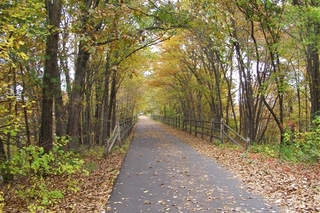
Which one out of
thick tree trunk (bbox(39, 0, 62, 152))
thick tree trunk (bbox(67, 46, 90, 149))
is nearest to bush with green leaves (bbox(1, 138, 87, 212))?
thick tree trunk (bbox(39, 0, 62, 152))

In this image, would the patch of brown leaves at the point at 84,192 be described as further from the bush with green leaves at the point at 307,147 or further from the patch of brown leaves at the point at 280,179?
the bush with green leaves at the point at 307,147

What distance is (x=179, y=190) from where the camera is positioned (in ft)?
19.9

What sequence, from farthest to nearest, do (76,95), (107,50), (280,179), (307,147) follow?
(76,95), (307,147), (280,179), (107,50)

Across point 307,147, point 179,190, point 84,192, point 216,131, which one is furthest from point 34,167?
point 216,131

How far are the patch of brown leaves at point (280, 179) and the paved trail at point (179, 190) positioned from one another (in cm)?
33

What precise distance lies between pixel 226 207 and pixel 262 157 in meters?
5.00

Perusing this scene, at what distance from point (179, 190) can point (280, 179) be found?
100 inches

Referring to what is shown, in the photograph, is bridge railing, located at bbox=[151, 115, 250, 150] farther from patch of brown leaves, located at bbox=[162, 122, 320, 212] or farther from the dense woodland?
patch of brown leaves, located at bbox=[162, 122, 320, 212]

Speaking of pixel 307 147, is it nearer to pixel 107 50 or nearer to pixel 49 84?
pixel 107 50

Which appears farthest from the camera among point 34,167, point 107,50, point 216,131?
point 216,131

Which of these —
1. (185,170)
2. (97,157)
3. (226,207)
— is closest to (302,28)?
(185,170)

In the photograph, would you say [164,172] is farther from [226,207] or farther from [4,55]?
[4,55]

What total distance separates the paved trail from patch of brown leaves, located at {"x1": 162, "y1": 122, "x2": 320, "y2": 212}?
0.33 m

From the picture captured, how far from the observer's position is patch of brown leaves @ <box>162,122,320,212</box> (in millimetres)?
5070
